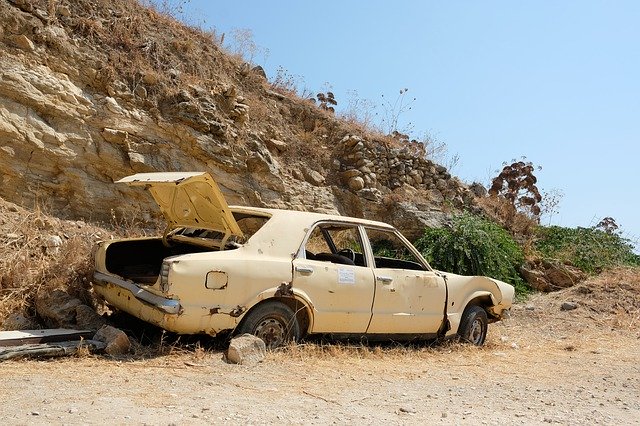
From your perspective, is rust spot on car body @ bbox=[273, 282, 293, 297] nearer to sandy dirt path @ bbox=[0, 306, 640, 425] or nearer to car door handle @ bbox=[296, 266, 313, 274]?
car door handle @ bbox=[296, 266, 313, 274]

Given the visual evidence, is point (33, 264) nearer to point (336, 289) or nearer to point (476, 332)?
point (336, 289)

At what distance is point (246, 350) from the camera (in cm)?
525

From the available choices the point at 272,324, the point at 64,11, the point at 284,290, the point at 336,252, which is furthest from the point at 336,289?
the point at 64,11

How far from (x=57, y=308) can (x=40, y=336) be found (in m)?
0.95

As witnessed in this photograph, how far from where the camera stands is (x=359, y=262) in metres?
7.13

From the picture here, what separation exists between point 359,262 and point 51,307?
3407 mm

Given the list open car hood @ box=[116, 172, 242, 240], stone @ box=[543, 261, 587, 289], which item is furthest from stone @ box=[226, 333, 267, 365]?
stone @ box=[543, 261, 587, 289]

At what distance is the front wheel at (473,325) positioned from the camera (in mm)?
7445

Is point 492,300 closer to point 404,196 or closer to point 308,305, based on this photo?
point 308,305

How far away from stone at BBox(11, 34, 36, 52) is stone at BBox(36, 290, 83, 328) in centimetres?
520

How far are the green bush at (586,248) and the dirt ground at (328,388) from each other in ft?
24.4

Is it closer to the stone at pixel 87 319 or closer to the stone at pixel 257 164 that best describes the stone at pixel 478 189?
the stone at pixel 257 164

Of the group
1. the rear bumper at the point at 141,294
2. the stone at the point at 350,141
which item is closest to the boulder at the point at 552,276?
the stone at the point at 350,141

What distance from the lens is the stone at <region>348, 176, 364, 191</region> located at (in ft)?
45.9
